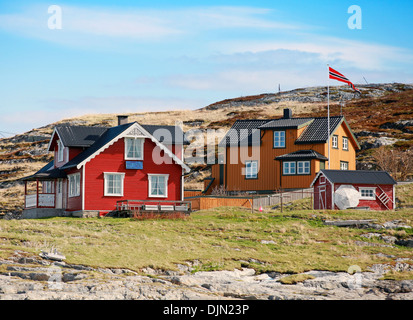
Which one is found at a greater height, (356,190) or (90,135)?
(90,135)

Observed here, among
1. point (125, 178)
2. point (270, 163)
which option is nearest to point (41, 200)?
point (125, 178)

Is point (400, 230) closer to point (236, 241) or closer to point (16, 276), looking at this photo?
point (236, 241)

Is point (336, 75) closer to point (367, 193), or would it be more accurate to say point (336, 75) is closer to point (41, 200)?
point (367, 193)

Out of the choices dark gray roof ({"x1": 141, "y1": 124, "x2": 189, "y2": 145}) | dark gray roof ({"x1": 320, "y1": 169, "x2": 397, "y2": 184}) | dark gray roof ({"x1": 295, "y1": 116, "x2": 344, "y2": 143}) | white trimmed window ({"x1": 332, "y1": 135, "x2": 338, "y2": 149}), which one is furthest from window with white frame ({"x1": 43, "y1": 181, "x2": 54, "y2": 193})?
white trimmed window ({"x1": 332, "y1": 135, "x2": 338, "y2": 149})

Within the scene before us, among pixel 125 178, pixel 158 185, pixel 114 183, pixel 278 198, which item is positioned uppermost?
pixel 125 178

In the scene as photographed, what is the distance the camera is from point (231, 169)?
2288 inches

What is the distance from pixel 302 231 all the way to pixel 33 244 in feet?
46.0

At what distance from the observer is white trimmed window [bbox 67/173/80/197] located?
4072 cm

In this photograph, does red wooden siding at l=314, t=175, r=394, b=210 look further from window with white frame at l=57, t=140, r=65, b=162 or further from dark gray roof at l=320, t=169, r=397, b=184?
window with white frame at l=57, t=140, r=65, b=162

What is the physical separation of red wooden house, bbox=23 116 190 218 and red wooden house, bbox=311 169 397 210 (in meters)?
9.73

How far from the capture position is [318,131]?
56.6 meters

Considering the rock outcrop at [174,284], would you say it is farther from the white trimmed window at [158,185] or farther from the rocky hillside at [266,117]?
the rocky hillside at [266,117]

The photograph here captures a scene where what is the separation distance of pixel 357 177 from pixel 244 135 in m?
18.1
